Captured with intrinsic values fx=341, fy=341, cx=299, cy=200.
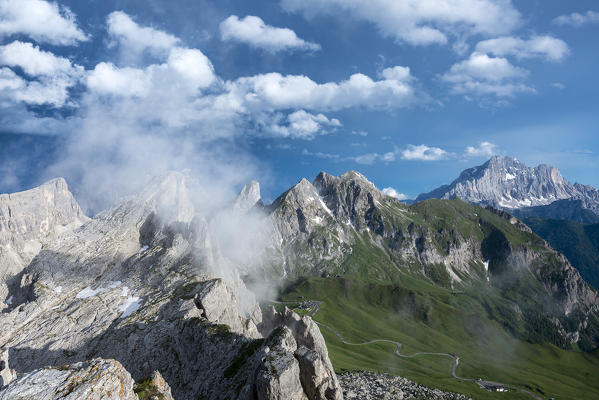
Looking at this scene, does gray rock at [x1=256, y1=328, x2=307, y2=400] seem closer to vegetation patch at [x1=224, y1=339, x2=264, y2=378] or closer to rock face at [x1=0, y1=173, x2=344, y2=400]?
rock face at [x1=0, y1=173, x2=344, y2=400]

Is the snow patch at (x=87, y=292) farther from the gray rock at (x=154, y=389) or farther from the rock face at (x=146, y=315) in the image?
the gray rock at (x=154, y=389)

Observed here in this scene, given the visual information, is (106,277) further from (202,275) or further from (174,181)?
(174,181)

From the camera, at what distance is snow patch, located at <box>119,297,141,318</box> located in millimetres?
91688

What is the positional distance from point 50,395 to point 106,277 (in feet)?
323

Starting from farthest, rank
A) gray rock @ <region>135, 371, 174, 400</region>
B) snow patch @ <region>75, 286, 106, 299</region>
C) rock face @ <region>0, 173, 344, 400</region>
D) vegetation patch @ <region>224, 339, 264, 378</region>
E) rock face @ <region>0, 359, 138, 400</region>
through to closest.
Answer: snow patch @ <region>75, 286, 106, 299</region>, vegetation patch @ <region>224, 339, 264, 378</region>, rock face @ <region>0, 173, 344, 400</region>, gray rock @ <region>135, 371, 174, 400</region>, rock face @ <region>0, 359, 138, 400</region>

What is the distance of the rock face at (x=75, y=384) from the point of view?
23.2 meters

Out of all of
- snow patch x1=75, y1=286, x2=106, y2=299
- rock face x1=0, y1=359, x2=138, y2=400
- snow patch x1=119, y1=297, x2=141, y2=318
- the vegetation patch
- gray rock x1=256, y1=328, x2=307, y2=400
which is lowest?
snow patch x1=119, y1=297, x2=141, y2=318

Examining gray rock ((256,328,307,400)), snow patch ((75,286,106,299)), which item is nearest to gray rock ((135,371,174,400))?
gray rock ((256,328,307,400))

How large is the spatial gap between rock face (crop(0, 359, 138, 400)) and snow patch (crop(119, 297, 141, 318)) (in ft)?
237

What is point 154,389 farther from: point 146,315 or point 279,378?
point 146,315

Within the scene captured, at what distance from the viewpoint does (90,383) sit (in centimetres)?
2459

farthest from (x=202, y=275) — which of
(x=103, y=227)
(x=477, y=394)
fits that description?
(x=477, y=394)

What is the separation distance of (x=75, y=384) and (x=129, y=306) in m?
79.1

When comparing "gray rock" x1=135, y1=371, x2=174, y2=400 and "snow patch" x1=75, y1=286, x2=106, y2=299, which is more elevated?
Result: "gray rock" x1=135, y1=371, x2=174, y2=400
